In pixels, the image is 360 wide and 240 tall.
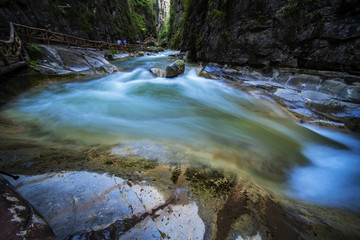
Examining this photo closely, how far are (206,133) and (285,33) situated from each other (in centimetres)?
695

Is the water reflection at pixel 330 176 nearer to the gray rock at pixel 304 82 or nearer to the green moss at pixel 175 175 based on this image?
the green moss at pixel 175 175

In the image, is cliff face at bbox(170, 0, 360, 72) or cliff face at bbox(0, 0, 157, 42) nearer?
cliff face at bbox(170, 0, 360, 72)

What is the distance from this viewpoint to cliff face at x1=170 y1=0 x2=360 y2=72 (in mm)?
5156

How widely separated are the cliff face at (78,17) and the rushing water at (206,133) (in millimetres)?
8860

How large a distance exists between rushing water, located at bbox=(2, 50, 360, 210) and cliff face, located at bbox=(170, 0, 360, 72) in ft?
9.57

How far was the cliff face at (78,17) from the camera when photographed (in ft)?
31.9

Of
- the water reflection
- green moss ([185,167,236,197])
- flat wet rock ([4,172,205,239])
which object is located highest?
flat wet rock ([4,172,205,239])

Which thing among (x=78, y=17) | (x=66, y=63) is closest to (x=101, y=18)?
(x=78, y=17)

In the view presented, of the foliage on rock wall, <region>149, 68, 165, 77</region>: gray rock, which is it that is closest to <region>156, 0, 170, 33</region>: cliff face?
the foliage on rock wall

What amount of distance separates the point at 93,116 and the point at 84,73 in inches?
202

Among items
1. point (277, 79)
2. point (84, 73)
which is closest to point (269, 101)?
point (277, 79)

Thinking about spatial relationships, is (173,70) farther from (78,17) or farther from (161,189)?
(78,17)

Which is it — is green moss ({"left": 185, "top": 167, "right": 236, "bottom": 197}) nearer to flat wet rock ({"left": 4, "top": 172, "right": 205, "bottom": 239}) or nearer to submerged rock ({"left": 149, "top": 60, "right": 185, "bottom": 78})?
flat wet rock ({"left": 4, "top": 172, "right": 205, "bottom": 239})

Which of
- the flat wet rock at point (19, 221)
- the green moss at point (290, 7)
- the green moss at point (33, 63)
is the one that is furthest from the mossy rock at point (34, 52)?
the green moss at point (290, 7)
